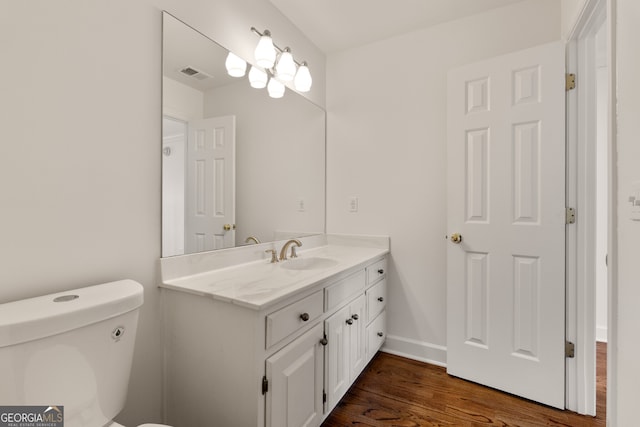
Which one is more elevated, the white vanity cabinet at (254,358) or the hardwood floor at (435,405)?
the white vanity cabinet at (254,358)

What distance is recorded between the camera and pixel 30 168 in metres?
0.91

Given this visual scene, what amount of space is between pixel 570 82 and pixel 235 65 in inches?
71.2

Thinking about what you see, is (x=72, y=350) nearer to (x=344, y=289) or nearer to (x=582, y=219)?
(x=344, y=289)

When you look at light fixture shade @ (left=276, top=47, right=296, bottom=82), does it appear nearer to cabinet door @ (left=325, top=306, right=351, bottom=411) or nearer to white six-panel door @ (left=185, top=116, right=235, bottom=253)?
white six-panel door @ (left=185, top=116, right=235, bottom=253)

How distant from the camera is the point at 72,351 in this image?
31.8 inches

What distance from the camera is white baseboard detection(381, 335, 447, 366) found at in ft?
6.68

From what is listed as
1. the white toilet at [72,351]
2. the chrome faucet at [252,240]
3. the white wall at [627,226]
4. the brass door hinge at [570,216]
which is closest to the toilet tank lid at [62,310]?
the white toilet at [72,351]

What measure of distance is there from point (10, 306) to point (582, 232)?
2.37m

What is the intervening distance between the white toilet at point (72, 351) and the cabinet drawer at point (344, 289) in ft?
2.66

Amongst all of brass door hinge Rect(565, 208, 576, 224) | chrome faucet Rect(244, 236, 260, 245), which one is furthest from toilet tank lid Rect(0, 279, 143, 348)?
brass door hinge Rect(565, 208, 576, 224)

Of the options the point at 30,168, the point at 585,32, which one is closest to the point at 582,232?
the point at 585,32

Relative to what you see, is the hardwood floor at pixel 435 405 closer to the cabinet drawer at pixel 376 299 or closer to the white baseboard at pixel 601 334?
the cabinet drawer at pixel 376 299

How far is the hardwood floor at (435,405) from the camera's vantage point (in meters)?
1.50

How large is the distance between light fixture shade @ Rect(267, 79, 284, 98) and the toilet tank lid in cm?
140
